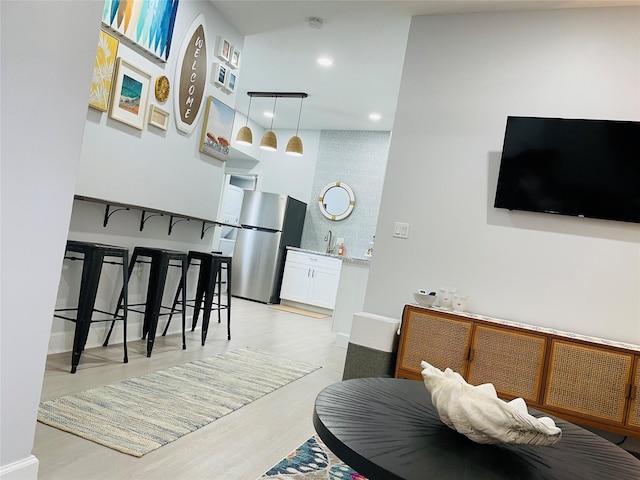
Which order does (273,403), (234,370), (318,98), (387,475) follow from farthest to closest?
(318,98) → (234,370) → (273,403) → (387,475)

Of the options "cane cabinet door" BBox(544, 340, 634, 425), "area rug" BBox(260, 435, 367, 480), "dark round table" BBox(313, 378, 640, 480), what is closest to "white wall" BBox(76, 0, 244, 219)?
"area rug" BBox(260, 435, 367, 480)

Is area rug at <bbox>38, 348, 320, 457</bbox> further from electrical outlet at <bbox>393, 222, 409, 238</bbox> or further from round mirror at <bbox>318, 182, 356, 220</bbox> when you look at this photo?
round mirror at <bbox>318, 182, 356, 220</bbox>

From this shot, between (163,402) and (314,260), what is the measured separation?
183 inches

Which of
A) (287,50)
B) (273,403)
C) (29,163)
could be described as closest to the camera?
(29,163)

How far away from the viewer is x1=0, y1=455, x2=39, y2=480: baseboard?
56.9 inches

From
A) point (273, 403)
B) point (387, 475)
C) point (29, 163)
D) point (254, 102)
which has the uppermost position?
point (254, 102)

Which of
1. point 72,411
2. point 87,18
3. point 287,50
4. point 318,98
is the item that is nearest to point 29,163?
point 87,18

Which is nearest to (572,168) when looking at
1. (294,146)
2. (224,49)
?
(224,49)

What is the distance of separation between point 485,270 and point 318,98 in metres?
3.65

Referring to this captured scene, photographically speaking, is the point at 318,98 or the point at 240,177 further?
the point at 240,177

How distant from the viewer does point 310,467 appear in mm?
1974

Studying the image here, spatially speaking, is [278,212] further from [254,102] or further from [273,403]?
[273,403]

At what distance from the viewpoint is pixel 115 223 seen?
3.36 meters

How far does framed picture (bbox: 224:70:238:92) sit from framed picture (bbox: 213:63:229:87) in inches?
1.4
